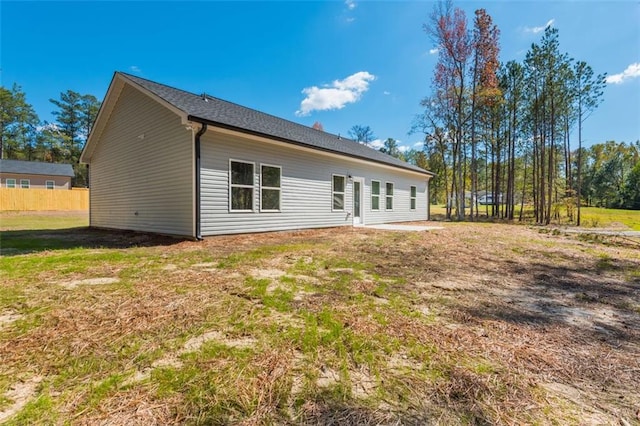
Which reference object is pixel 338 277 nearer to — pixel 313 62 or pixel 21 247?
pixel 21 247

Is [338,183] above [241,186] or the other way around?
above

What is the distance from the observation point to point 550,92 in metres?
15.5

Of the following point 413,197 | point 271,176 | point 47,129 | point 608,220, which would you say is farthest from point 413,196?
point 47,129

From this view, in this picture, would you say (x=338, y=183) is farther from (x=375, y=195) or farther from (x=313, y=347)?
(x=313, y=347)

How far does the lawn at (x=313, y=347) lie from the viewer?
4.28ft

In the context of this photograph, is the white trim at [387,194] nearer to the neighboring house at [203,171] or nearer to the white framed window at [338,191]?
the neighboring house at [203,171]

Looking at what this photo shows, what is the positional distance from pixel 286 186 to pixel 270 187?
0.66m

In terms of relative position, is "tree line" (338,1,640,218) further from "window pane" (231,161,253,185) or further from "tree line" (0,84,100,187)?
"tree line" (0,84,100,187)

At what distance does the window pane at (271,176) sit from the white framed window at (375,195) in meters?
5.63

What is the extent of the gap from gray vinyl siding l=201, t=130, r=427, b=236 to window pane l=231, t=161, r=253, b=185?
0.51 feet

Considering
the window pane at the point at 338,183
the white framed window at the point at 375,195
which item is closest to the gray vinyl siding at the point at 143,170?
the window pane at the point at 338,183

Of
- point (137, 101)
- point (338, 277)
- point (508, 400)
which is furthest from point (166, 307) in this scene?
point (137, 101)

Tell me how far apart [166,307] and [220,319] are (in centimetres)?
63

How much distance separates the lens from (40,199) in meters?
20.9
